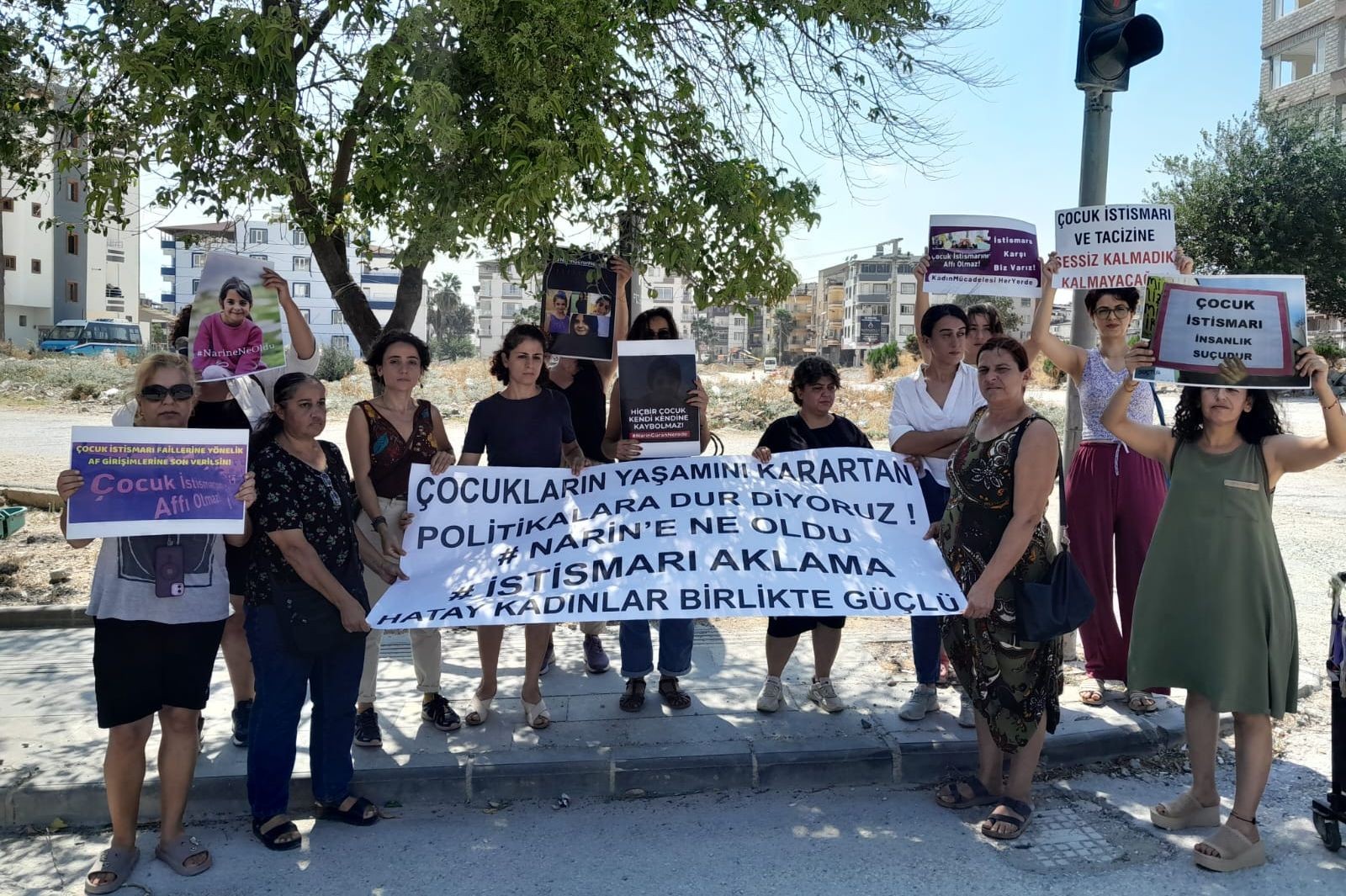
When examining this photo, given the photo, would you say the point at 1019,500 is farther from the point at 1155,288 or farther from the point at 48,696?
the point at 48,696

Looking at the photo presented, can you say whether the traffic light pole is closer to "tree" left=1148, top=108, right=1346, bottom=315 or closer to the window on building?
"tree" left=1148, top=108, right=1346, bottom=315

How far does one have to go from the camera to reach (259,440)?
13.3 feet

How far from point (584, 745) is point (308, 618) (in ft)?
5.11

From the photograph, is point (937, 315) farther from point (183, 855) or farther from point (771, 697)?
point (183, 855)

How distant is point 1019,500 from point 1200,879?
1539 millimetres

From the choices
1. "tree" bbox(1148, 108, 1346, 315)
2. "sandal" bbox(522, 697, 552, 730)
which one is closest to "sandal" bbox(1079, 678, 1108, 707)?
"sandal" bbox(522, 697, 552, 730)

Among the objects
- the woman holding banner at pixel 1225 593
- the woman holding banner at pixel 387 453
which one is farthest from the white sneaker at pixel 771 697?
the woman holding banner at pixel 1225 593

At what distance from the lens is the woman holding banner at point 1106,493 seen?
5.39 metres

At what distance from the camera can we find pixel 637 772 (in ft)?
15.5

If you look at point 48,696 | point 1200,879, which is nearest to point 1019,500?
point 1200,879

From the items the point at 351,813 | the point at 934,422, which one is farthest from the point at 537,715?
the point at 934,422

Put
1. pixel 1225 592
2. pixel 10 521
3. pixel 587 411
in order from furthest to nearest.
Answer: pixel 10 521 < pixel 587 411 < pixel 1225 592

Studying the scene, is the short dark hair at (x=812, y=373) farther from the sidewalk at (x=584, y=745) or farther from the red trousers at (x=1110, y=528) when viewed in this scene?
the sidewalk at (x=584, y=745)

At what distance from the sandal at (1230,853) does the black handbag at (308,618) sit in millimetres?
3428
